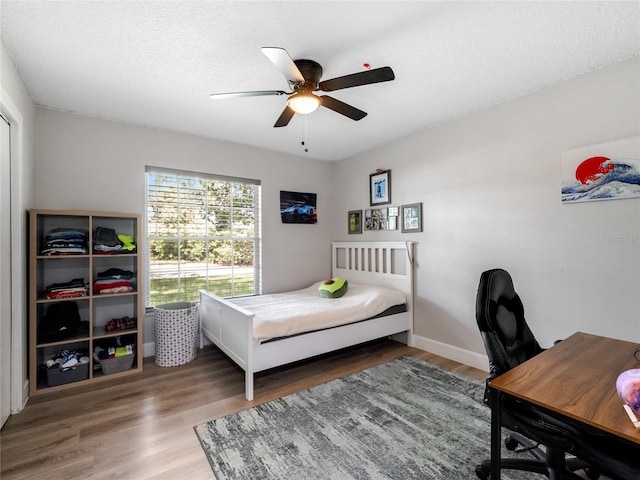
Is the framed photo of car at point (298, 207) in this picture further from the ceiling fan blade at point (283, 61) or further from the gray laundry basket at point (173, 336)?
the ceiling fan blade at point (283, 61)

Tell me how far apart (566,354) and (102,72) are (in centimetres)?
339

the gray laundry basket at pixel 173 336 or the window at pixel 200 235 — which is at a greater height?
the window at pixel 200 235

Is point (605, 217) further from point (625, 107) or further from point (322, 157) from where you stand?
point (322, 157)

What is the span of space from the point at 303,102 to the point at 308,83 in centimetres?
13

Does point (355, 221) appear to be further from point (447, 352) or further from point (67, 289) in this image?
point (67, 289)

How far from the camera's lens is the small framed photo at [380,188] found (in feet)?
12.4

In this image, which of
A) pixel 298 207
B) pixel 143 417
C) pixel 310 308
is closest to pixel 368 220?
pixel 298 207

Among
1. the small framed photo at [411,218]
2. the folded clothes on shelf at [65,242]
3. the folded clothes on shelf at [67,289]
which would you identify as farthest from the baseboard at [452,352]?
the folded clothes on shelf at [65,242]

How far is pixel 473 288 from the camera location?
2.93 metres

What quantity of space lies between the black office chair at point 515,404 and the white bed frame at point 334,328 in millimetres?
1492

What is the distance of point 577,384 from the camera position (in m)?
1.15

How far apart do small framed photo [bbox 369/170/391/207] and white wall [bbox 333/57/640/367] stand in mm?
111

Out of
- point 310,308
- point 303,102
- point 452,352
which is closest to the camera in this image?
point 303,102

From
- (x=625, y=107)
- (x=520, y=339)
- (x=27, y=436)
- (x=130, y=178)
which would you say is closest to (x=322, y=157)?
(x=130, y=178)
